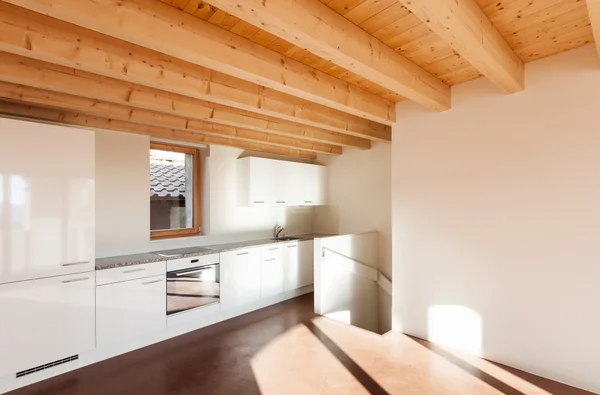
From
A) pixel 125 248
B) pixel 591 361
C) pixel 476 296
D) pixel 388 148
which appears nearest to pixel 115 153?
pixel 125 248

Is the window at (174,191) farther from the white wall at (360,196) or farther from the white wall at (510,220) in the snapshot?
the white wall at (510,220)

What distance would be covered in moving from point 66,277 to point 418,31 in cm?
341

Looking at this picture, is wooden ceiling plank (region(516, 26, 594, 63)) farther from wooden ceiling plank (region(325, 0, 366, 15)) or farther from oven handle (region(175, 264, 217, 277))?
oven handle (region(175, 264, 217, 277))

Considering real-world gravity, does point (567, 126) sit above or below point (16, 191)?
above

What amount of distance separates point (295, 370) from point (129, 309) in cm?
176

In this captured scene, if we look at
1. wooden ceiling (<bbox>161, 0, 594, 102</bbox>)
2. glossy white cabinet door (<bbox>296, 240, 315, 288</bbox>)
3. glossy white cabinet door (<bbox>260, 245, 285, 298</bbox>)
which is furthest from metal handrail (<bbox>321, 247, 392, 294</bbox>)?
wooden ceiling (<bbox>161, 0, 594, 102</bbox>)

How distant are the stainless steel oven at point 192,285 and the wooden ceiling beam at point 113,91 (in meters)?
1.71

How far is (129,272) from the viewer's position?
3148 mm

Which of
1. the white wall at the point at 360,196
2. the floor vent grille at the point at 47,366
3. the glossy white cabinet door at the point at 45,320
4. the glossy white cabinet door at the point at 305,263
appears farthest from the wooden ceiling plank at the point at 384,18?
the floor vent grille at the point at 47,366

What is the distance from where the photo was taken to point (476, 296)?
2908mm

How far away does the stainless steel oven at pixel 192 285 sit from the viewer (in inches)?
136

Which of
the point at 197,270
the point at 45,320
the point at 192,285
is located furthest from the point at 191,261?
the point at 45,320

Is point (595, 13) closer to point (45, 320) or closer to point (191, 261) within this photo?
point (191, 261)

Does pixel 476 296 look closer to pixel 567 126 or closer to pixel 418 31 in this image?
pixel 567 126
